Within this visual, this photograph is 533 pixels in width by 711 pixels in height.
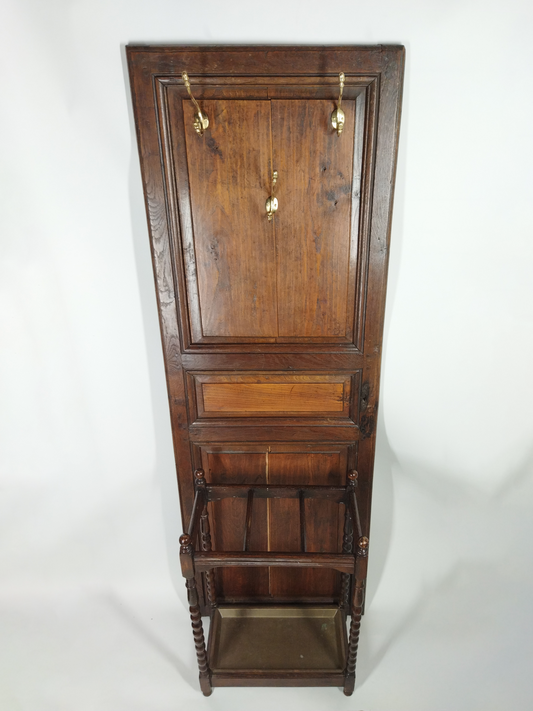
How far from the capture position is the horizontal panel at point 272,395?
4.80 feet

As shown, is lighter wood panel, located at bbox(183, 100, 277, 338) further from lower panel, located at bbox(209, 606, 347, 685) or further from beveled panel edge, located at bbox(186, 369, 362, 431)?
lower panel, located at bbox(209, 606, 347, 685)

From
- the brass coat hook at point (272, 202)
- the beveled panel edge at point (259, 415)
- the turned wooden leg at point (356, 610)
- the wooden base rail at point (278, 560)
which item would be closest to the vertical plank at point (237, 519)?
the beveled panel edge at point (259, 415)

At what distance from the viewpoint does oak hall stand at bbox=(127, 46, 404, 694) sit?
1187mm

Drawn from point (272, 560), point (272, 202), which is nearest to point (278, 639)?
point (272, 560)

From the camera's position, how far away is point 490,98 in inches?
47.2

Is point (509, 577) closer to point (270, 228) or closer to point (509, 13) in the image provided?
point (270, 228)

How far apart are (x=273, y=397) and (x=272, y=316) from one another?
283 millimetres

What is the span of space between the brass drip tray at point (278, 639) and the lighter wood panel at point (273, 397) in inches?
34.0

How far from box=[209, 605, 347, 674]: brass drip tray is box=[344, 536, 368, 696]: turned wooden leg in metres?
0.05

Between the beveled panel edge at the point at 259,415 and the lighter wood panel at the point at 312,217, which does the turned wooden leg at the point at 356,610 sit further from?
the lighter wood panel at the point at 312,217

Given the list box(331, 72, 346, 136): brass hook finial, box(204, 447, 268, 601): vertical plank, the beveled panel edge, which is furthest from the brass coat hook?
box(204, 447, 268, 601): vertical plank

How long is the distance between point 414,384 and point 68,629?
1.61 metres

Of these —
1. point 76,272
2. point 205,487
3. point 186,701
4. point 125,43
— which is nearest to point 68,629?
point 186,701

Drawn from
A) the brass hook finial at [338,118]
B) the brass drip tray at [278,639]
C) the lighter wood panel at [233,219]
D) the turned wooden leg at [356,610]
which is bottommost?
the brass drip tray at [278,639]
